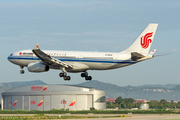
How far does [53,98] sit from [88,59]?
245 ft

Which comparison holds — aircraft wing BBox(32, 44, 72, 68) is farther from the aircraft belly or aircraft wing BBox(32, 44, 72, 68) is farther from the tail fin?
the tail fin

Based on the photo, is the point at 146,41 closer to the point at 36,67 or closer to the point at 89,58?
the point at 89,58

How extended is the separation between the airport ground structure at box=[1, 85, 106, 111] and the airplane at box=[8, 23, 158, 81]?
6803cm

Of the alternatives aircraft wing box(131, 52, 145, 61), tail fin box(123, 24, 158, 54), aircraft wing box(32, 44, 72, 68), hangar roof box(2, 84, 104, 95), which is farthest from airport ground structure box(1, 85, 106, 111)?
aircraft wing box(131, 52, 145, 61)

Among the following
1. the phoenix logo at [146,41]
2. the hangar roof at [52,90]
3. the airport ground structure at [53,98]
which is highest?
the phoenix logo at [146,41]

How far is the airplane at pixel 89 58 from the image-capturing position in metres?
64.9

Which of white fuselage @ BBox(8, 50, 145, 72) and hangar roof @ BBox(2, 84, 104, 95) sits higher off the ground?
white fuselage @ BBox(8, 50, 145, 72)

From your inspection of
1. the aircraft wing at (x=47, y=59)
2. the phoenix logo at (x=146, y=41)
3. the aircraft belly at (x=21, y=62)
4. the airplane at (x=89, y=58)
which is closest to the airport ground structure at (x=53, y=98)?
the aircraft belly at (x=21, y=62)

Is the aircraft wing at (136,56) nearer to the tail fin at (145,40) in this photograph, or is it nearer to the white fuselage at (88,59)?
the white fuselage at (88,59)

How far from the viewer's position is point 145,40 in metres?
66.9

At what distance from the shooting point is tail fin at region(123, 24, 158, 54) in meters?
66.3

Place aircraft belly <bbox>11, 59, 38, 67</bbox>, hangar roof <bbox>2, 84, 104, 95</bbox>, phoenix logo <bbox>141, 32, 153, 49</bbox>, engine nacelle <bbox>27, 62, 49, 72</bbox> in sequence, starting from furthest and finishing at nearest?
hangar roof <bbox>2, 84, 104, 95</bbox> < aircraft belly <bbox>11, 59, 38, 67</bbox> < engine nacelle <bbox>27, 62, 49, 72</bbox> < phoenix logo <bbox>141, 32, 153, 49</bbox>

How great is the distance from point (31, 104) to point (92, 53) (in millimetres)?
78664

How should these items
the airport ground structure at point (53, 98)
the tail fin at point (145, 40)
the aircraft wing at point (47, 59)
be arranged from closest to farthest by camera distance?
the aircraft wing at point (47, 59)
the tail fin at point (145, 40)
the airport ground structure at point (53, 98)
